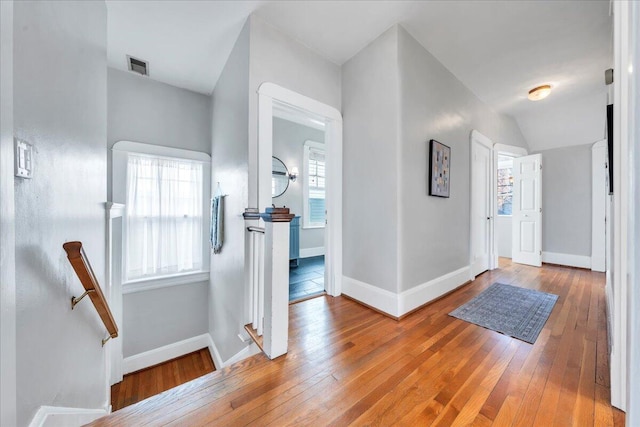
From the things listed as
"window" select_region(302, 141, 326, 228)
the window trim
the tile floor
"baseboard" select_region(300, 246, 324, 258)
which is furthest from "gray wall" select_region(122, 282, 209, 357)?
"window" select_region(302, 141, 326, 228)

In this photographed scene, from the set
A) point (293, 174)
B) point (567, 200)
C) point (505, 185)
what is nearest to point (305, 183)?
point (293, 174)

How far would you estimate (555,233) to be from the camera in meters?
4.25

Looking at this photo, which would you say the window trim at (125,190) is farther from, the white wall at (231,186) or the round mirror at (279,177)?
the round mirror at (279,177)

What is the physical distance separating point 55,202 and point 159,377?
9.14ft

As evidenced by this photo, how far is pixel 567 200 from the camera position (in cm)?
413

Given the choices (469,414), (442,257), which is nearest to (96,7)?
(469,414)

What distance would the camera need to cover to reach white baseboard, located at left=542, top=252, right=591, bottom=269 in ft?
12.9

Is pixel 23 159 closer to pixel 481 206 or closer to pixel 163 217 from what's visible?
pixel 163 217

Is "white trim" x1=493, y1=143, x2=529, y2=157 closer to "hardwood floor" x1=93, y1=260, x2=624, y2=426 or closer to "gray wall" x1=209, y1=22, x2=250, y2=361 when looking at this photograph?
"hardwood floor" x1=93, y1=260, x2=624, y2=426

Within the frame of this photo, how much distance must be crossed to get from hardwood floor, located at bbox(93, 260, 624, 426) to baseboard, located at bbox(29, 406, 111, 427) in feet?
0.39

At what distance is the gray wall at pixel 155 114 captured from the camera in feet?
9.56

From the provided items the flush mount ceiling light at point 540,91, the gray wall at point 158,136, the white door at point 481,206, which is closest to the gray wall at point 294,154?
the gray wall at point 158,136

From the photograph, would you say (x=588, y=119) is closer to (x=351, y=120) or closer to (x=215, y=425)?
(x=351, y=120)

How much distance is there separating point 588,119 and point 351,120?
13.1 feet
